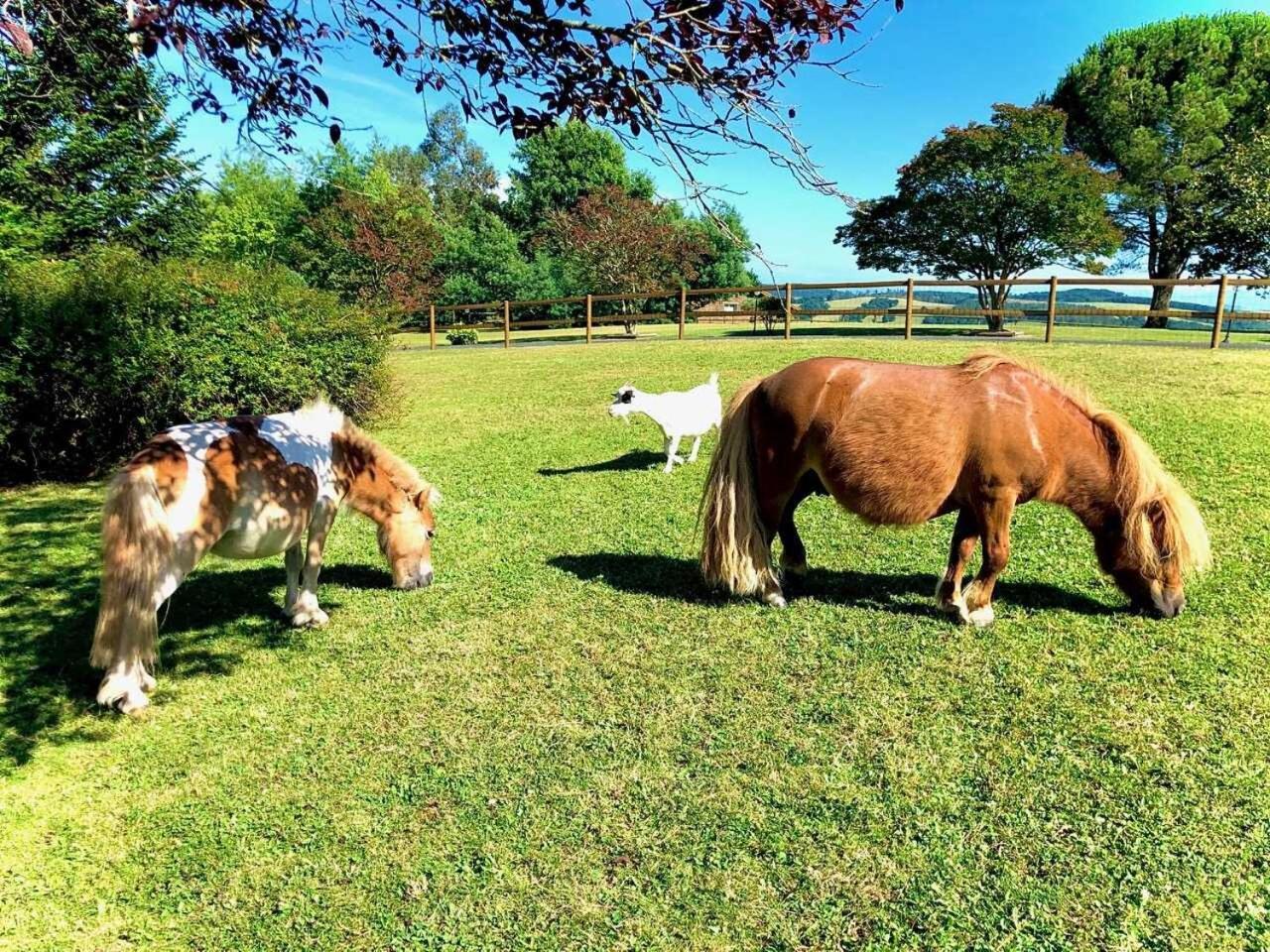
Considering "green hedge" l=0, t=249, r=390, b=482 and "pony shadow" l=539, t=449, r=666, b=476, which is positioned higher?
"green hedge" l=0, t=249, r=390, b=482

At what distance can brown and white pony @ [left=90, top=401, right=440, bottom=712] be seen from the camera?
305 centimetres

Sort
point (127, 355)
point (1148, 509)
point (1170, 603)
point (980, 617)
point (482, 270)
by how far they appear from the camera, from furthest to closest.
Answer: point (482, 270) → point (127, 355) → point (980, 617) → point (1170, 603) → point (1148, 509)

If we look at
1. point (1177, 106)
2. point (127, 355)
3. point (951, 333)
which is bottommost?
→ point (127, 355)

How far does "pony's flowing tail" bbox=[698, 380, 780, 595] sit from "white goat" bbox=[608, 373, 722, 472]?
10.1 ft

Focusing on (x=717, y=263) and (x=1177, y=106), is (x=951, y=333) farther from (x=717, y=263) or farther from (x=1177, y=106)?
(x=717, y=263)

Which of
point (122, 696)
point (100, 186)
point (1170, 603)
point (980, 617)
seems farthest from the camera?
point (100, 186)

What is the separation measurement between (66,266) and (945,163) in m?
28.6

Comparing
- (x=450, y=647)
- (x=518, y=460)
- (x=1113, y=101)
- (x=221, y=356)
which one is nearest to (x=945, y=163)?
(x=1113, y=101)

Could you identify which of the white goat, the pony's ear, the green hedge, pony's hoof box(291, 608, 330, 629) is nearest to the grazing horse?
the pony's ear

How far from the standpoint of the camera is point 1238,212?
2534 centimetres

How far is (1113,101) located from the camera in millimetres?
28250

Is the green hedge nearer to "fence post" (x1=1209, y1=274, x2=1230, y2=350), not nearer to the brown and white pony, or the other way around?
the brown and white pony

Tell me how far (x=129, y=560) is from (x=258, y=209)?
45.9 metres

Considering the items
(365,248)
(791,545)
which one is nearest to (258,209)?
(365,248)
